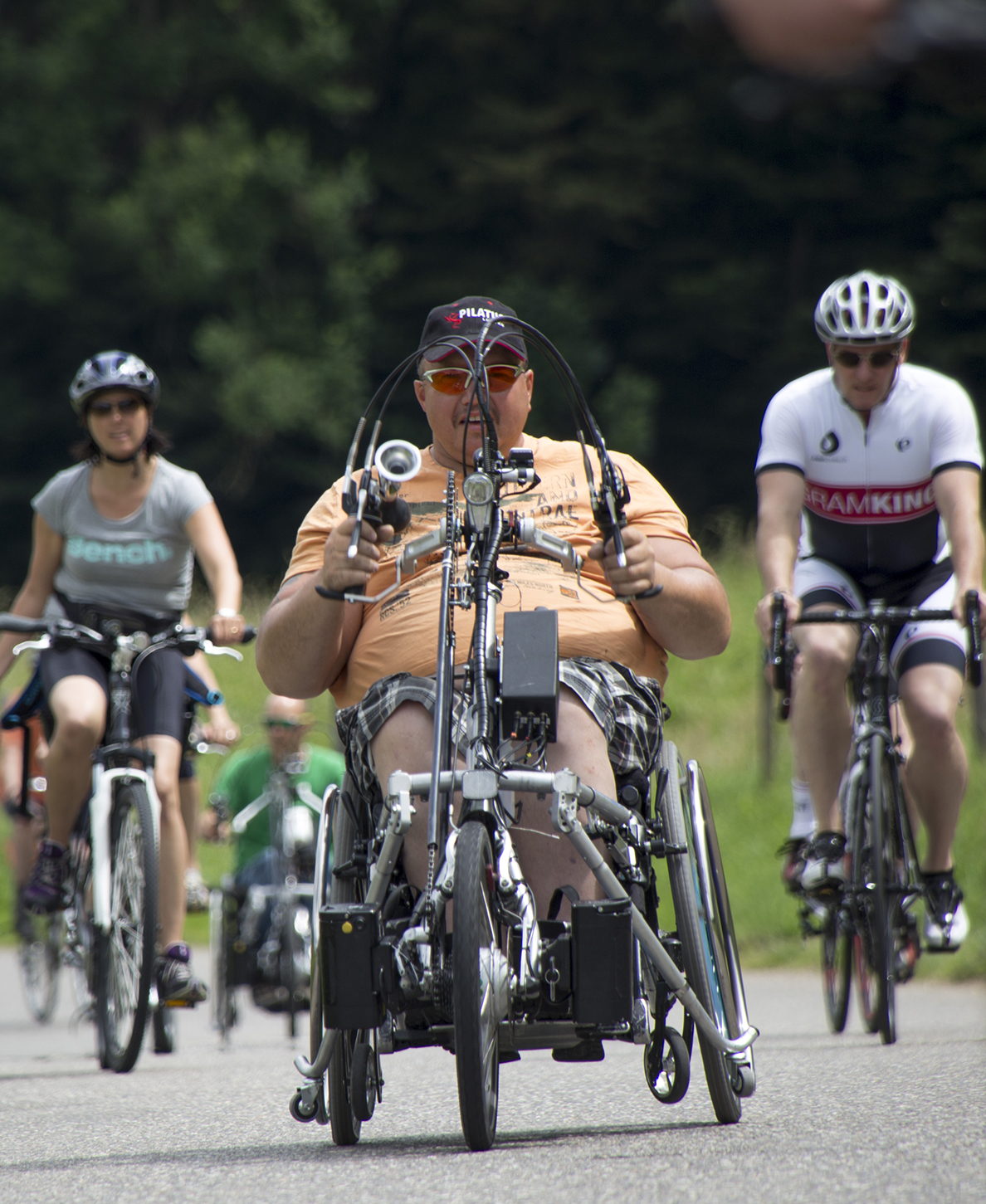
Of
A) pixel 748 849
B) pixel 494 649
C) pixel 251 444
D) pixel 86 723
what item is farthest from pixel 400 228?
pixel 494 649

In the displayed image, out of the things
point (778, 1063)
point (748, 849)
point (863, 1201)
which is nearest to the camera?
point (863, 1201)

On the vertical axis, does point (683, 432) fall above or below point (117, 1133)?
above

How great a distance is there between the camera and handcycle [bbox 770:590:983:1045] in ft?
20.0

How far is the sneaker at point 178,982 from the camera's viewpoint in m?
6.05

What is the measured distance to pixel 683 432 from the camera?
4331cm

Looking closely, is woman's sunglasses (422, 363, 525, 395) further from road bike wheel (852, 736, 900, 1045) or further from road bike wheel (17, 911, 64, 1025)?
road bike wheel (17, 911, 64, 1025)

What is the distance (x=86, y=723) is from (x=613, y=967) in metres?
3.51

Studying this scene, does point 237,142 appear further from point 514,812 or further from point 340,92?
point 514,812

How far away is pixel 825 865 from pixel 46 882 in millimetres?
2625

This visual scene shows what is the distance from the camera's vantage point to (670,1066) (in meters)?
3.69

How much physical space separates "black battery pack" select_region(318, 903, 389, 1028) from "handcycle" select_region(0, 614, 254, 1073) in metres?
2.70

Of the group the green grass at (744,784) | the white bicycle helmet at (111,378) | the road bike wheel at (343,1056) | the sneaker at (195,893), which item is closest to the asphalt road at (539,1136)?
the road bike wheel at (343,1056)

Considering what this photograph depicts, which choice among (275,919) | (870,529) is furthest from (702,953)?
(275,919)

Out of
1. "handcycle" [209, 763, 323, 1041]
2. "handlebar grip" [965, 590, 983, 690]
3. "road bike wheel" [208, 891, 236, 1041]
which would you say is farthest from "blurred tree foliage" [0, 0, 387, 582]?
"handlebar grip" [965, 590, 983, 690]
